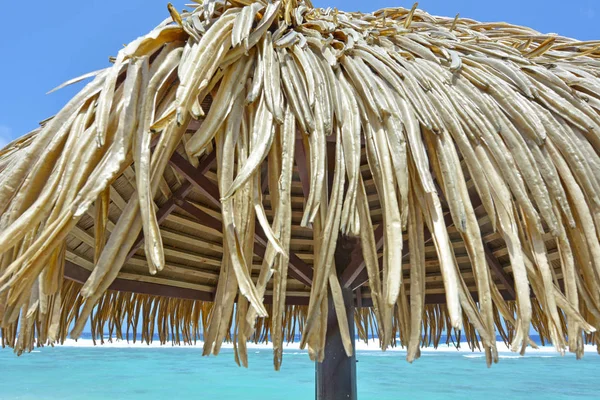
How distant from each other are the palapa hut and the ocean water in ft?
20.6

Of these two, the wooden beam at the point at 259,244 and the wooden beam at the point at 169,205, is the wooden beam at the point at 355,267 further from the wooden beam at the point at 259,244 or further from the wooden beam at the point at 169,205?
the wooden beam at the point at 169,205

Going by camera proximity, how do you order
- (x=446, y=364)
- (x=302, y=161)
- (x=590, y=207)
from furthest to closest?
1. (x=446, y=364)
2. (x=302, y=161)
3. (x=590, y=207)

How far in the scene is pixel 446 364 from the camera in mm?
12984

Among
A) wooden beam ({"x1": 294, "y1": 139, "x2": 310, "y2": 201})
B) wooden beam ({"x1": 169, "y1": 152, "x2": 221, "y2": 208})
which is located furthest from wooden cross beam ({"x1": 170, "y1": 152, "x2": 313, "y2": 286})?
wooden beam ({"x1": 294, "y1": 139, "x2": 310, "y2": 201})

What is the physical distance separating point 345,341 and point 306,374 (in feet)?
33.5

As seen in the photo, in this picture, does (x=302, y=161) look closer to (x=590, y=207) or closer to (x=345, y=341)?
(x=345, y=341)

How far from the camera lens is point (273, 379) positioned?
9.73 metres

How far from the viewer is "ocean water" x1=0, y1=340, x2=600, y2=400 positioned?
7.50 meters

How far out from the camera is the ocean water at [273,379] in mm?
7496

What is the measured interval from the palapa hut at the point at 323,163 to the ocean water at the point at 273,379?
629 centimetres

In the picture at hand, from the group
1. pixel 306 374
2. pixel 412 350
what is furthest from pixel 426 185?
pixel 306 374

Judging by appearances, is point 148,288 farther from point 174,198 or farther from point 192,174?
point 192,174

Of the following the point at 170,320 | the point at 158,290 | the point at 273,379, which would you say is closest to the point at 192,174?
the point at 158,290

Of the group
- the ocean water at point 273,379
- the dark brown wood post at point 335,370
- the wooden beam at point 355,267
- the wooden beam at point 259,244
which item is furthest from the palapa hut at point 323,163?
the ocean water at point 273,379
